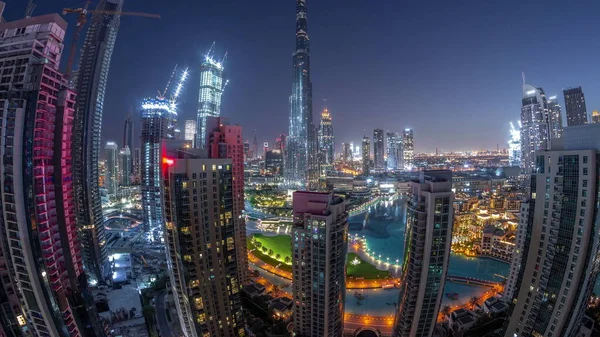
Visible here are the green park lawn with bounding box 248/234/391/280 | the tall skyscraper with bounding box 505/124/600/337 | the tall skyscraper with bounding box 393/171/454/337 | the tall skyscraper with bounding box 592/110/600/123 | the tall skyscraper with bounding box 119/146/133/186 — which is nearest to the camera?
the tall skyscraper with bounding box 505/124/600/337

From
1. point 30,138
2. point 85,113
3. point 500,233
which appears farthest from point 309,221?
point 500,233

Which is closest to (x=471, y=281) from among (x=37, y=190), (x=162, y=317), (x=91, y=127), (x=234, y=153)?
(x=234, y=153)

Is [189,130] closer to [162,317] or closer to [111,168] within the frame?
[111,168]

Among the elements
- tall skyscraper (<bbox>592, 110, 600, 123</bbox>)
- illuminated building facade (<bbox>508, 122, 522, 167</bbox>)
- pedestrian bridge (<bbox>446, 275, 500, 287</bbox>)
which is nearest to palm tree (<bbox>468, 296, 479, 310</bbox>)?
pedestrian bridge (<bbox>446, 275, 500, 287</bbox>)

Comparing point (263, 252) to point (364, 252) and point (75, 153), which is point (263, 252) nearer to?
point (364, 252)

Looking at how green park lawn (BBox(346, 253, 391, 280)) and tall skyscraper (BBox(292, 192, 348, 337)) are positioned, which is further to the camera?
green park lawn (BBox(346, 253, 391, 280))

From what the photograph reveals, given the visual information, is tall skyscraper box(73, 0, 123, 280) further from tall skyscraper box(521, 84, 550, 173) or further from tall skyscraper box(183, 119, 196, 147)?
tall skyscraper box(521, 84, 550, 173)

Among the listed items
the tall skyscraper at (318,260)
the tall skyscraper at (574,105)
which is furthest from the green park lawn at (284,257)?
the tall skyscraper at (574,105)
